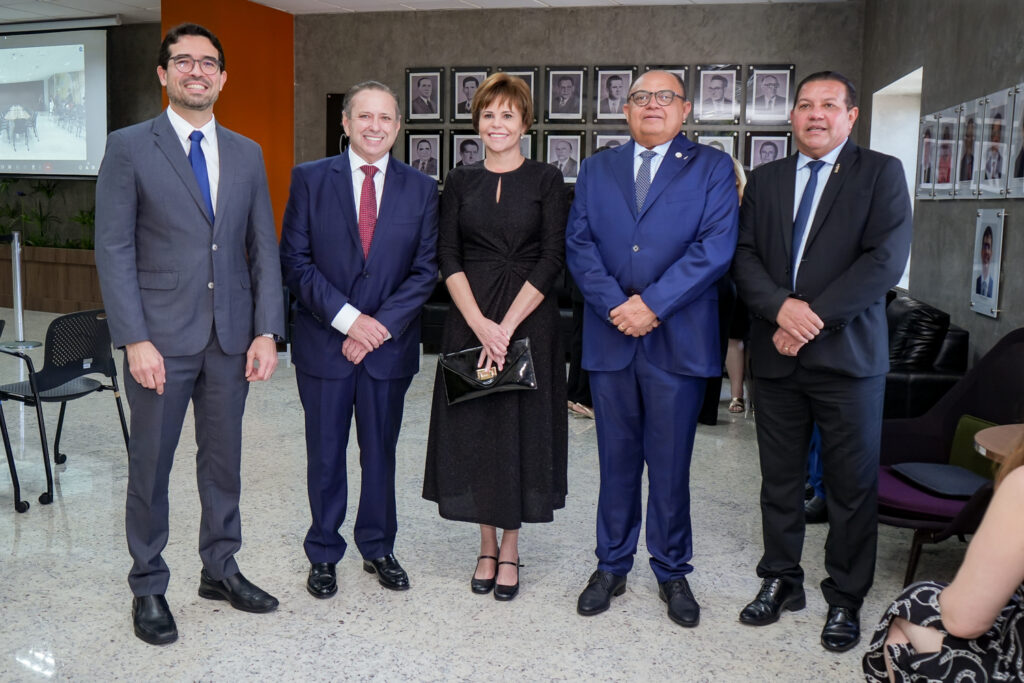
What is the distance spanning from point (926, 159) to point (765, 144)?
3.13 metres

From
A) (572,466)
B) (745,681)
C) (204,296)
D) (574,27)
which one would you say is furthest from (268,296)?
(574,27)

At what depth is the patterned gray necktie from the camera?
3123 millimetres

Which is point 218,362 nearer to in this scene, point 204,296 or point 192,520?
point 204,296

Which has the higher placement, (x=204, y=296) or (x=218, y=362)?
(x=204, y=296)

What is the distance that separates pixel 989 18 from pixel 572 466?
3230 mm

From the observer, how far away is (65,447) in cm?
523

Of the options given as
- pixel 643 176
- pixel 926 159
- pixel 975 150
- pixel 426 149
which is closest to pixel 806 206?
pixel 643 176

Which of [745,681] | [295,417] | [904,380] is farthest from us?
[295,417]

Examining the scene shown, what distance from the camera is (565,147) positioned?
955cm

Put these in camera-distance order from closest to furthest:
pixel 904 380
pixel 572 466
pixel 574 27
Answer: pixel 904 380, pixel 572 466, pixel 574 27

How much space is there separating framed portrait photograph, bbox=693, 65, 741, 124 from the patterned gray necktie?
6346mm

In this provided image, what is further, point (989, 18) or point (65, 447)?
point (65, 447)

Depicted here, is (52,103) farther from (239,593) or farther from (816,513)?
(816,513)

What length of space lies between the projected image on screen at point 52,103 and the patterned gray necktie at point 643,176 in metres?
9.90
